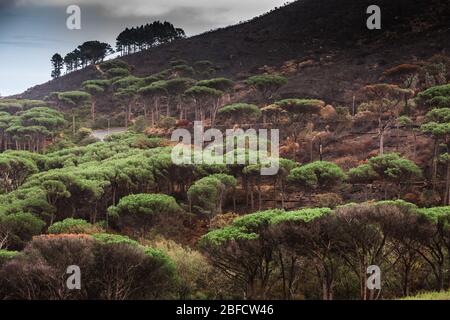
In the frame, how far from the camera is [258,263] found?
30.8 m

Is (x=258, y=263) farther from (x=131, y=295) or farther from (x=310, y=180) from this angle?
(x=310, y=180)

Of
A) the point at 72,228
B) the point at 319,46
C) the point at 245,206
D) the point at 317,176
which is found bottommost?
the point at 72,228

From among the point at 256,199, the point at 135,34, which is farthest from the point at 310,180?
the point at 135,34

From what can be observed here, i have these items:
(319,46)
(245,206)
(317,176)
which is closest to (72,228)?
(245,206)

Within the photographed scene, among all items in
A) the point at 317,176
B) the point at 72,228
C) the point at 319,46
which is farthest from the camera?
the point at 319,46

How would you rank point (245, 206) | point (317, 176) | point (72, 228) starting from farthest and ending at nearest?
1. point (245, 206)
2. point (317, 176)
3. point (72, 228)

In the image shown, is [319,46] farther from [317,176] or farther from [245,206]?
[317,176]

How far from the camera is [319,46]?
10838 centimetres

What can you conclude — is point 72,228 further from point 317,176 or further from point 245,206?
point 317,176

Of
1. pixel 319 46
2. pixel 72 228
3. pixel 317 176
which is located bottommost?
pixel 72 228

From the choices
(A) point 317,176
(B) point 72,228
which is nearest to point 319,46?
(A) point 317,176

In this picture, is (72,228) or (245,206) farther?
(245,206)

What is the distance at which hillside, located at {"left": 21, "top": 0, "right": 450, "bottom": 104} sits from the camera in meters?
86.1

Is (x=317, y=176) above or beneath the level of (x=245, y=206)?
above
